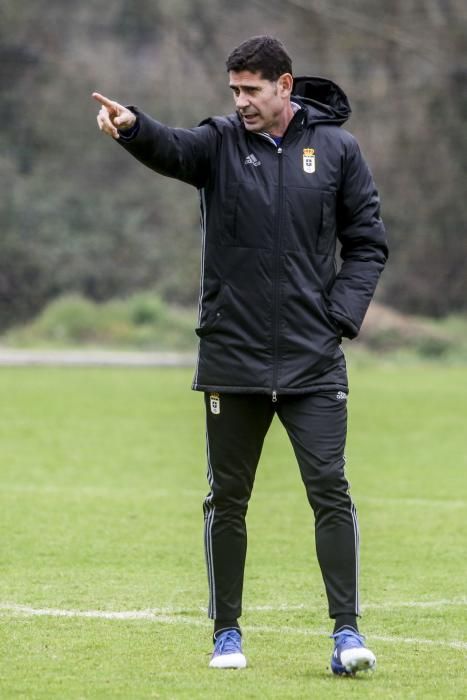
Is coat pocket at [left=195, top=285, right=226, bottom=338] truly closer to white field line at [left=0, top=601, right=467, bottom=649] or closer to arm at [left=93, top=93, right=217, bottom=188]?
arm at [left=93, top=93, right=217, bottom=188]

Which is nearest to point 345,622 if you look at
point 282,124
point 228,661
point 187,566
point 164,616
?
point 228,661

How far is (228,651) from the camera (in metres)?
5.62

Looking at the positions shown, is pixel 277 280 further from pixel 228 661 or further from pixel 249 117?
pixel 228 661

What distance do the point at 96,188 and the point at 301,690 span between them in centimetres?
4696

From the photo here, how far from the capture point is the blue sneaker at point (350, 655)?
5.37 m

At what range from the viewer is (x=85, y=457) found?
14.7 meters

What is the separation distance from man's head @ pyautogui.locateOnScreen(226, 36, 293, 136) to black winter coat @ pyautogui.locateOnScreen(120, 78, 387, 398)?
0.08m

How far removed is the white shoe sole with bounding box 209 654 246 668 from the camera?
18.3ft

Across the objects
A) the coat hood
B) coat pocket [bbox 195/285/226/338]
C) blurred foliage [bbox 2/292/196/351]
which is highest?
the coat hood

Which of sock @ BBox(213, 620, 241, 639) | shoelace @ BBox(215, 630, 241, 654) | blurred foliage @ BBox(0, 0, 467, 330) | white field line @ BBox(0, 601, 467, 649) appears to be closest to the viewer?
shoelace @ BBox(215, 630, 241, 654)

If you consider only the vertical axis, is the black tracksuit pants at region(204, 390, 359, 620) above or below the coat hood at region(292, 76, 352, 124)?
below

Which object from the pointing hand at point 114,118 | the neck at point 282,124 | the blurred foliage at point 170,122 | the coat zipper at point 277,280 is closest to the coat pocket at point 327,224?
the coat zipper at point 277,280

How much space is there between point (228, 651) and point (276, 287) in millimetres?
1347

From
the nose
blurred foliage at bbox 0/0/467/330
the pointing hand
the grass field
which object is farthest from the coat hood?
blurred foliage at bbox 0/0/467/330
